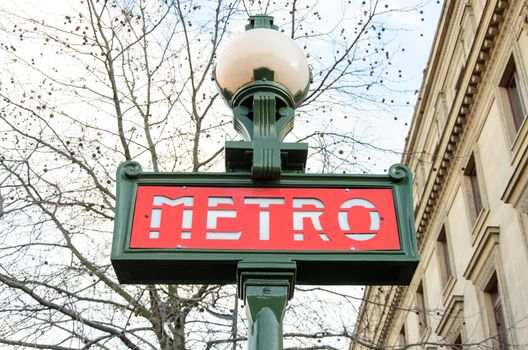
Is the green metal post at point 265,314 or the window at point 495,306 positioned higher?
the window at point 495,306

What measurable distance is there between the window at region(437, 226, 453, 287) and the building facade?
0.03 metres

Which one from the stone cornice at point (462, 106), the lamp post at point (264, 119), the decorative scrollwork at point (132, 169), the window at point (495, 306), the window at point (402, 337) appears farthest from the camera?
the window at point (402, 337)

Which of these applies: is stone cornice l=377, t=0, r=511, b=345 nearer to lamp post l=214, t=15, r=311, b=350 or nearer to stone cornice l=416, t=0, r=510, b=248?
stone cornice l=416, t=0, r=510, b=248

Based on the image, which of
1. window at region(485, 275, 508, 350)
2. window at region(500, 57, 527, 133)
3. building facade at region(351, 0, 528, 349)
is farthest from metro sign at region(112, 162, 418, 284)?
window at region(485, 275, 508, 350)

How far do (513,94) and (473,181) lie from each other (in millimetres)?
3809

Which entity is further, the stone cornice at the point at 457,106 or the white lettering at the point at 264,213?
the stone cornice at the point at 457,106

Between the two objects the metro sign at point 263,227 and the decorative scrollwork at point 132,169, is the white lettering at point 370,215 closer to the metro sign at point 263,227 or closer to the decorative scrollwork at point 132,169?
the metro sign at point 263,227

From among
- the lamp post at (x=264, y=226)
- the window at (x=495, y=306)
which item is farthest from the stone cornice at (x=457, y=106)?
the lamp post at (x=264, y=226)

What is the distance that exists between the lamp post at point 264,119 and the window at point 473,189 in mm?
17467

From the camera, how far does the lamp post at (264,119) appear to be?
10.2 ft

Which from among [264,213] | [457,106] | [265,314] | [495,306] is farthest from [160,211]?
[457,106]

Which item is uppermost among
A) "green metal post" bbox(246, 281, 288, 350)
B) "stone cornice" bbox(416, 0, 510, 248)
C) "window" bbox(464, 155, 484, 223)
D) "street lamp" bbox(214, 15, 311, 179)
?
"stone cornice" bbox(416, 0, 510, 248)

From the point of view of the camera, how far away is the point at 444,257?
24.2m

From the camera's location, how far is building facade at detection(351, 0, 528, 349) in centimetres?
1731
